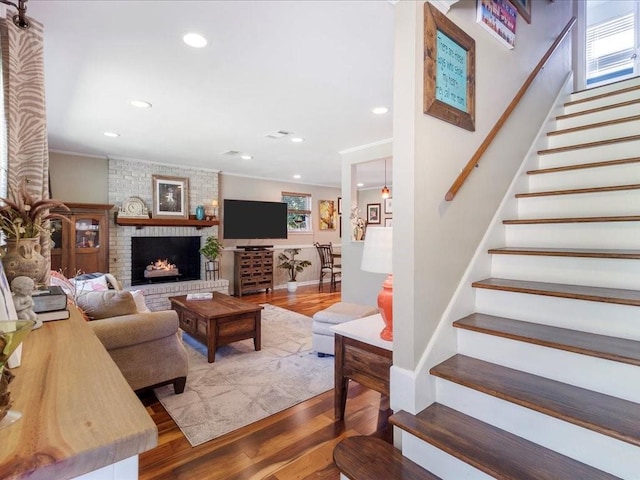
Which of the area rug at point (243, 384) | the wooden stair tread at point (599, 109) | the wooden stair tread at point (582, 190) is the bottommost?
the area rug at point (243, 384)

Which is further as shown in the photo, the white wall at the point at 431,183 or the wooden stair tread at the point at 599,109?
the wooden stair tread at the point at 599,109

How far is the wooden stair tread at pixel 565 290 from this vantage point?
1.40 metres

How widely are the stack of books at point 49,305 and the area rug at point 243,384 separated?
3.69 ft

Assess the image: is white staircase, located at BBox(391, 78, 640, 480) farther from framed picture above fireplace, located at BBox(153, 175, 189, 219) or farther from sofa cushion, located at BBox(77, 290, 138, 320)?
framed picture above fireplace, located at BBox(153, 175, 189, 219)

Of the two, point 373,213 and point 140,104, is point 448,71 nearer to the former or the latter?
point 140,104

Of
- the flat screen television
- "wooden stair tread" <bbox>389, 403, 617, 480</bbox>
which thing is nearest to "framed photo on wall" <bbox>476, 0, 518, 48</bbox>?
"wooden stair tread" <bbox>389, 403, 617, 480</bbox>

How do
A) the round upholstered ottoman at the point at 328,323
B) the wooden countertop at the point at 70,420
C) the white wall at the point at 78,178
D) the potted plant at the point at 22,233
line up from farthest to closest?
1. the white wall at the point at 78,178
2. the round upholstered ottoman at the point at 328,323
3. the potted plant at the point at 22,233
4. the wooden countertop at the point at 70,420

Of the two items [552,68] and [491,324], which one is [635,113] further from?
[491,324]

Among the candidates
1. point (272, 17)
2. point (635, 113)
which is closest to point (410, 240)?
point (272, 17)

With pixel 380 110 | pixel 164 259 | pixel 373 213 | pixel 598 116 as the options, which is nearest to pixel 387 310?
pixel 380 110

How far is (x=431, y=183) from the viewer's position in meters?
1.57

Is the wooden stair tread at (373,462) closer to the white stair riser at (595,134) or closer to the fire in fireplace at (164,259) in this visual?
the white stair riser at (595,134)

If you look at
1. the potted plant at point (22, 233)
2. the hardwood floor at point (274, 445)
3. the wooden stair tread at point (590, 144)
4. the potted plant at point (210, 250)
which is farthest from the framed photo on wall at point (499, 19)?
the potted plant at point (210, 250)

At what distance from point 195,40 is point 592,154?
2797 millimetres
